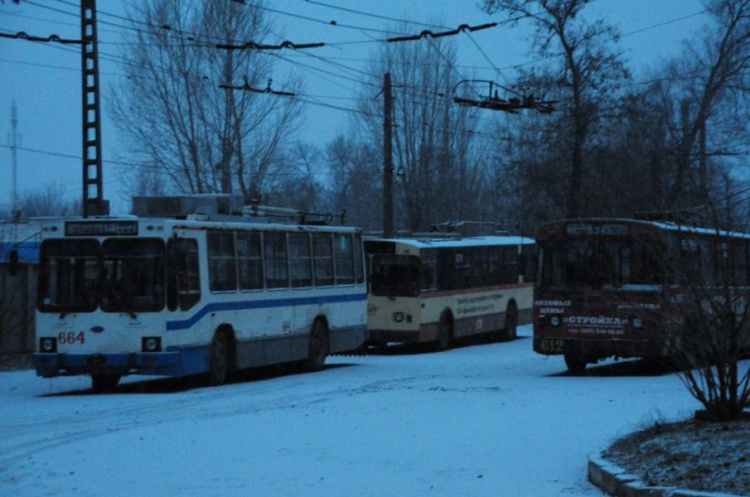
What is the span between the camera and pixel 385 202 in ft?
118

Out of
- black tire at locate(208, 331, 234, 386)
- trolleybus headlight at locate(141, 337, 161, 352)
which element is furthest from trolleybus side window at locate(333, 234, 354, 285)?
trolleybus headlight at locate(141, 337, 161, 352)

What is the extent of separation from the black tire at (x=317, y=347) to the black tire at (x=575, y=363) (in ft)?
16.0

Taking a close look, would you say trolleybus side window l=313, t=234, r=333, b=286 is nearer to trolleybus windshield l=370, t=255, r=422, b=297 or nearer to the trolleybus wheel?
the trolleybus wheel

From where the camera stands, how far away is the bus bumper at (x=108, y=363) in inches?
739

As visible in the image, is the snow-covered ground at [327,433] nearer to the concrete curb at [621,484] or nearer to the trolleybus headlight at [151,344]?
the concrete curb at [621,484]

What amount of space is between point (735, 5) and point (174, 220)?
26.3 metres

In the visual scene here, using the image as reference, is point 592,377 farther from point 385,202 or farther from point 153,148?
point 153,148

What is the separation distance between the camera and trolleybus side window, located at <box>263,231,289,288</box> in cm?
2234

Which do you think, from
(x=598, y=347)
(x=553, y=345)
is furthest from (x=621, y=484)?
(x=553, y=345)

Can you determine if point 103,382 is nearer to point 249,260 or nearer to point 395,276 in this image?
point 249,260

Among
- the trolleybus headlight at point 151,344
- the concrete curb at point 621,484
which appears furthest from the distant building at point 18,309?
the concrete curb at point 621,484

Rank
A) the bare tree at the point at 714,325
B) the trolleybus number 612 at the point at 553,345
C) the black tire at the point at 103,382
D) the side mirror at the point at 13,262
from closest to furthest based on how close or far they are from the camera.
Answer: the bare tree at the point at 714,325 → the side mirror at the point at 13,262 → the black tire at the point at 103,382 → the trolleybus number 612 at the point at 553,345

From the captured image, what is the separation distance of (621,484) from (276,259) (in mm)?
14134

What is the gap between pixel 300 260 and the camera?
23672mm
